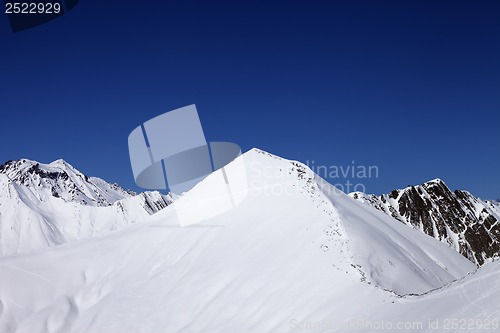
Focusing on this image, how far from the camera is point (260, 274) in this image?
32.1 metres

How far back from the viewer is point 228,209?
150 ft

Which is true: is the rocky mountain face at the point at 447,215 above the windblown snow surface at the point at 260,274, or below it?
below

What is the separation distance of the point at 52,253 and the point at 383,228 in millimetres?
33788

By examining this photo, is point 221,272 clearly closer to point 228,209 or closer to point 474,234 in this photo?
point 228,209

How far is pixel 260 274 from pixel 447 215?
565 feet

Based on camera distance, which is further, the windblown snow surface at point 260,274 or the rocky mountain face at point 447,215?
the rocky mountain face at point 447,215

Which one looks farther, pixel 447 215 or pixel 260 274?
pixel 447 215

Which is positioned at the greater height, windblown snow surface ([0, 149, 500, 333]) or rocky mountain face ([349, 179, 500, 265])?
windblown snow surface ([0, 149, 500, 333])

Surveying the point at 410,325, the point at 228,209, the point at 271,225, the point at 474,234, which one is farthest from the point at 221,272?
the point at 474,234

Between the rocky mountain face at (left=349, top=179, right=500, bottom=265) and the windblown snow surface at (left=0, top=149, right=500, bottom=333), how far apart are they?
5328 inches

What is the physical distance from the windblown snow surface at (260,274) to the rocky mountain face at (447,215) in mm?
135342

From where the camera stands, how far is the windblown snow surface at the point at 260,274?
73.9ft

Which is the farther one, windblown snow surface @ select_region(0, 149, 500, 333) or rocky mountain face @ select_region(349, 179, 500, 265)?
rocky mountain face @ select_region(349, 179, 500, 265)

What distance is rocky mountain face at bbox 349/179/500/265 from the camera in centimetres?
17712
